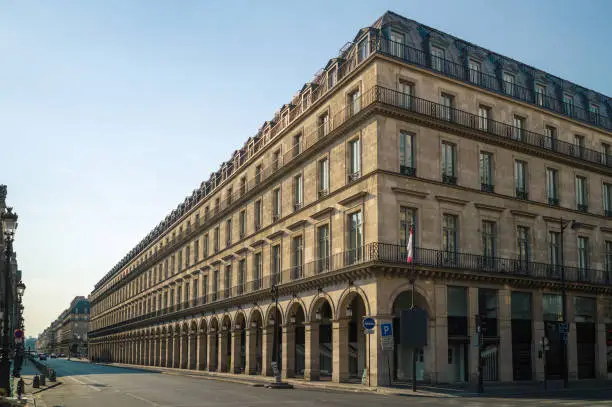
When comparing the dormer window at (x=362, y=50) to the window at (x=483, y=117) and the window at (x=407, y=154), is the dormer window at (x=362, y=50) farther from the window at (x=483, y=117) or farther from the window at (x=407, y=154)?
the window at (x=483, y=117)

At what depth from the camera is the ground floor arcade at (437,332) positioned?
108 feet

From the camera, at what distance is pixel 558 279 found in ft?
127

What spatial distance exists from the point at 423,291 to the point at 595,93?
2428 centimetres

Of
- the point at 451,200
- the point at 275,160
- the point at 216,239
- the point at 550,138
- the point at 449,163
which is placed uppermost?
the point at 550,138

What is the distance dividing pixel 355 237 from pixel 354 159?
4445 millimetres

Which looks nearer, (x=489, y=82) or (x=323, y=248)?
(x=323, y=248)

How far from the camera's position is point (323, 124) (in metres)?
40.2

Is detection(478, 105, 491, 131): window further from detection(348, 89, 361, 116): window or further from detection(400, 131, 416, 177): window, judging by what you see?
detection(348, 89, 361, 116): window

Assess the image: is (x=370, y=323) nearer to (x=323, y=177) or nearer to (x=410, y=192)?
(x=410, y=192)

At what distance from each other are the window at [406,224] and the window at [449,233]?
1.99 m

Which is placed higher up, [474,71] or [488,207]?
[474,71]

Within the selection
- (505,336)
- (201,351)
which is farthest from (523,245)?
(201,351)

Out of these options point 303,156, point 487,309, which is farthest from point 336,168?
point 487,309

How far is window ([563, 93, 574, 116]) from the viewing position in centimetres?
4341
